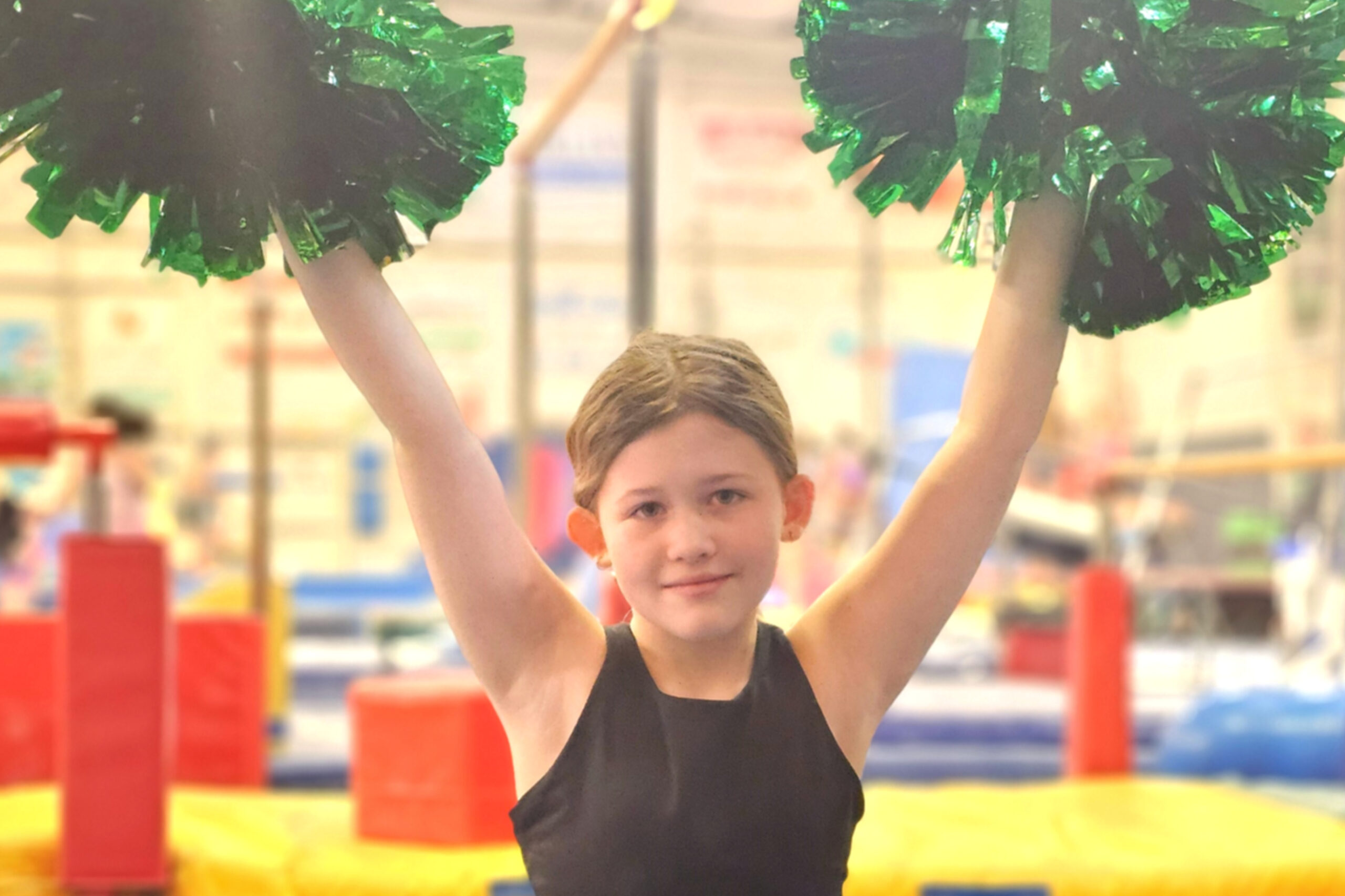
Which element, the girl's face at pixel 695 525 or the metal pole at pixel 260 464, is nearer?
the girl's face at pixel 695 525

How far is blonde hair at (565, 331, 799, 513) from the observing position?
0.73 metres

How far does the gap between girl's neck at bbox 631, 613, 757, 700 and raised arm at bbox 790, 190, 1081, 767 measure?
1.7 inches

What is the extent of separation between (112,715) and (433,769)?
44cm

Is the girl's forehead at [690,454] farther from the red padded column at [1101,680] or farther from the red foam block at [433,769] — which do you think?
the red padded column at [1101,680]

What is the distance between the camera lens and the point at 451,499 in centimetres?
70

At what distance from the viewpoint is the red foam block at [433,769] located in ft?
6.00

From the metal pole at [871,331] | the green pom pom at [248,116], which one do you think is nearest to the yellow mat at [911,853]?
the green pom pom at [248,116]

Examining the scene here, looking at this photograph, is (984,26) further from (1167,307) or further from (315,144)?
(315,144)

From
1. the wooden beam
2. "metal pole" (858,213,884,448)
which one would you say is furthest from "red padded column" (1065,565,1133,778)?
"metal pole" (858,213,884,448)

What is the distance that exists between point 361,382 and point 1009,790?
71.4 inches

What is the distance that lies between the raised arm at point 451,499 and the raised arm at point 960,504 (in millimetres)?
155

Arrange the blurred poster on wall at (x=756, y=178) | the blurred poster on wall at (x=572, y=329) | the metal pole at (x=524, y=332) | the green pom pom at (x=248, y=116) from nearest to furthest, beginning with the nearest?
the green pom pom at (x=248, y=116)
the metal pole at (x=524, y=332)
the blurred poster on wall at (x=572, y=329)
the blurred poster on wall at (x=756, y=178)

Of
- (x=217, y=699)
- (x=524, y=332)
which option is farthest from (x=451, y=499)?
(x=217, y=699)

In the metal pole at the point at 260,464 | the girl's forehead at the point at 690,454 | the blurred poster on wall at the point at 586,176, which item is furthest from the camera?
the blurred poster on wall at the point at 586,176
